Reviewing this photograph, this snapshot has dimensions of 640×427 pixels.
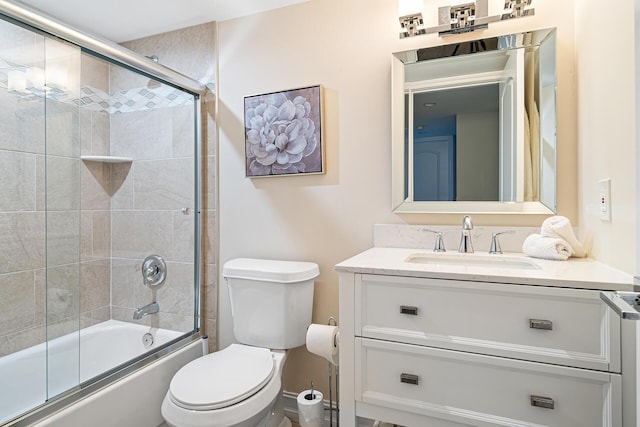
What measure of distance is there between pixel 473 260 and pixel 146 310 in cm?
180

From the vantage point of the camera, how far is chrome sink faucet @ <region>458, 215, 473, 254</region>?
58.3 inches

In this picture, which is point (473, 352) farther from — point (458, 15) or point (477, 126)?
point (458, 15)

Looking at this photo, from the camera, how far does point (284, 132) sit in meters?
1.89

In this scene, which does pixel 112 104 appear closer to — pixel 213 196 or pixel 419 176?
pixel 213 196

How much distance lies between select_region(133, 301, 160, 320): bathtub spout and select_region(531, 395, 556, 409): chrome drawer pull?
6.17 ft

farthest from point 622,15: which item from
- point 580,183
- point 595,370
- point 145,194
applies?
point 145,194

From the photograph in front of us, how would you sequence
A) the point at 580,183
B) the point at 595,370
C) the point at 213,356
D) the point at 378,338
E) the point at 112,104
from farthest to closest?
the point at 112,104 < the point at 213,356 < the point at 580,183 < the point at 378,338 < the point at 595,370

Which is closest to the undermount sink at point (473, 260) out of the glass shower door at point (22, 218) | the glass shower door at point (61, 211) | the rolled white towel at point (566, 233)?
the rolled white towel at point (566, 233)

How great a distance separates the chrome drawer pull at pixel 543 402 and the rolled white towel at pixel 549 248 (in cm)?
52

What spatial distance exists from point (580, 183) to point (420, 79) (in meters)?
0.80

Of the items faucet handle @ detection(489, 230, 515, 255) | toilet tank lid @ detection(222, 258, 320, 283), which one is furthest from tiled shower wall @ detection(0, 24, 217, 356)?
faucet handle @ detection(489, 230, 515, 255)

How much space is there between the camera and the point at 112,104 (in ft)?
6.76

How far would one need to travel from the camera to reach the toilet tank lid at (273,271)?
1.64m

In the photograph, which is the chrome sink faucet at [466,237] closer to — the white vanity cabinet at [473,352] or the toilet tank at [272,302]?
the white vanity cabinet at [473,352]
